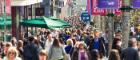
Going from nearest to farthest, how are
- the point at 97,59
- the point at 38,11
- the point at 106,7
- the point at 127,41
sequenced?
1. the point at 97,59
2. the point at 127,41
3. the point at 106,7
4. the point at 38,11

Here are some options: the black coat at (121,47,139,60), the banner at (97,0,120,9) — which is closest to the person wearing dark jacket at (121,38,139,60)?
the black coat at (121,47,139,60)

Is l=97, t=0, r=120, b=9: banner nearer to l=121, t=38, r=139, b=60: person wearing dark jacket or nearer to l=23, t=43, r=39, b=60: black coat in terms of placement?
l=23, t=43, r=39, b=60: black coat

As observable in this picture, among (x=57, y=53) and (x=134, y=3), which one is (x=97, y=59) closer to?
(x=57, y=53)

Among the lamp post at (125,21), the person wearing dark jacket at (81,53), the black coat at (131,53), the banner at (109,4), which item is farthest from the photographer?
the banner at (109,4)

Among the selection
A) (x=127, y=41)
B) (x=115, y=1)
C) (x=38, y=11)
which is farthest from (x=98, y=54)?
(x=38, y=11)

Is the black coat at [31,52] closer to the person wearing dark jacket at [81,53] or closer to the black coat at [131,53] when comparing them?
the person wearing dark jacket at [81,53]

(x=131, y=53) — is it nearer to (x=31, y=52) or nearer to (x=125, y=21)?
(x=125, y=21)

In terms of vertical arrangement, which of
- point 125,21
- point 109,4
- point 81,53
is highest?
point 109,4

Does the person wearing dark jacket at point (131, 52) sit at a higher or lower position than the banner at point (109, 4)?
lower

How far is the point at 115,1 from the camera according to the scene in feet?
77.4

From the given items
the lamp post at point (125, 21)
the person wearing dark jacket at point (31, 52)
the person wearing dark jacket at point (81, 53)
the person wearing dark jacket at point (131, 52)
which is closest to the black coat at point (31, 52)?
the person wearing dark jacket at point (31, 52)

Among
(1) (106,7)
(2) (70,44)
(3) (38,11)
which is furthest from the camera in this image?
(3) (38,11)

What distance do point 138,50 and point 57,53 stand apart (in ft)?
9.02

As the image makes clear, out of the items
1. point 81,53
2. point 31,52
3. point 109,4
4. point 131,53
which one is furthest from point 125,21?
point 109,4
